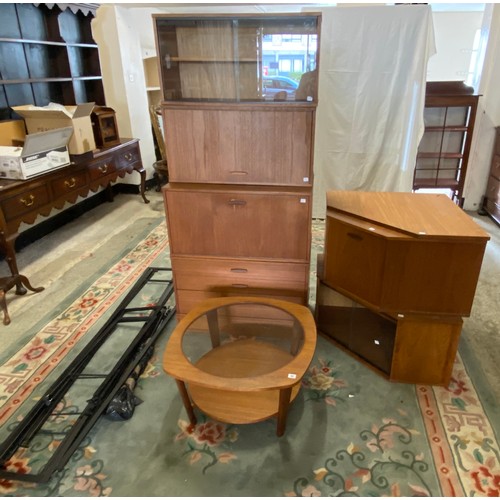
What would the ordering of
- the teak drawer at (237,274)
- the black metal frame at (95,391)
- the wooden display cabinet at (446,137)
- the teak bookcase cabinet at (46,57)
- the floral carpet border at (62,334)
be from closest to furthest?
the black metal frame at (95,391) → the floral carpet border at (62,334) → the teak drawer at (237,274) → the teak bookcase cabinet at (46,57) → the wooden display cabinet at (446,137)

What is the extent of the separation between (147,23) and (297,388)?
4.02 metres

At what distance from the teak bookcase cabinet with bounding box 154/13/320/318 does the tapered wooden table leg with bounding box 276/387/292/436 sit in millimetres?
680

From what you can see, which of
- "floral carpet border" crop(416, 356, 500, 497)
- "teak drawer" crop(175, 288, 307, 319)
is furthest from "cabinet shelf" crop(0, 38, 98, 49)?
"floral carpet border" crop(416, 356, 500, 497)

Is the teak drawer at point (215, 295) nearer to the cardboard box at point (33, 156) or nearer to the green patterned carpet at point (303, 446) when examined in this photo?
the green patterned carpet at point (303, 446)

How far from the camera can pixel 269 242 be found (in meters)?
1.96

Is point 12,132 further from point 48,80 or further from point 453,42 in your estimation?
point 453,42

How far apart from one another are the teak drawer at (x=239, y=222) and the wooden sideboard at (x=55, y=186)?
1.17 meters

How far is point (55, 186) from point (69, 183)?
17 cm

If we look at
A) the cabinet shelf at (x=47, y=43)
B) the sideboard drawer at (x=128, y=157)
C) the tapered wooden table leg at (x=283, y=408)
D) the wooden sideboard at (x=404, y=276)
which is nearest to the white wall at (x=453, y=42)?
the sideboard drawer at (x=128, y=157)

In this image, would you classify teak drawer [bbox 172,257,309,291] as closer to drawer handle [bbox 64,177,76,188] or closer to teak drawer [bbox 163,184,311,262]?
teak drawer [bbox 163,184,311,262]

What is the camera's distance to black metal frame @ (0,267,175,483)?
4.85 feet

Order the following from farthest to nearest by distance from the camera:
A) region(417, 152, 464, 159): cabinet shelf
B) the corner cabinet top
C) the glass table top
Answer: region(417, 152, 464, 159): cabinet shelf < the glass table top < the corner cabinet top

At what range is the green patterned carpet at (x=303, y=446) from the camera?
4.51ft

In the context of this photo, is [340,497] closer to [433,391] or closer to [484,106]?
[433,391]
